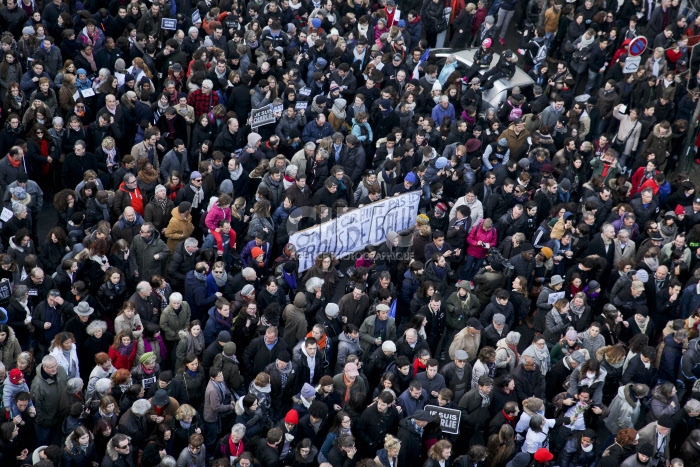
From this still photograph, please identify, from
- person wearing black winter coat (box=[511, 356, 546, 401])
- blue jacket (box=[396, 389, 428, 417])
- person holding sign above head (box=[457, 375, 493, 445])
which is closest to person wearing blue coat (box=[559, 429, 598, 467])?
person wearing black winter coat (box=[511, 356, 546, 401])

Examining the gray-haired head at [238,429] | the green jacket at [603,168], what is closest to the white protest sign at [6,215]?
the gray-haired head at [238,429]

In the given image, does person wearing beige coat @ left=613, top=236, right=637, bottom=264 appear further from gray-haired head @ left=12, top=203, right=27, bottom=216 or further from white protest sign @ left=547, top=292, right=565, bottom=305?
gray-haired head @ left=12, top=203, right=27, bottom=216

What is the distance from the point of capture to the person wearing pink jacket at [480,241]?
1419 centimetres

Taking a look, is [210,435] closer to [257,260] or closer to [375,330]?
[375,330]

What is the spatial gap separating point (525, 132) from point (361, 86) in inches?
132

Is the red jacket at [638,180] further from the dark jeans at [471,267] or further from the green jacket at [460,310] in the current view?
the green jacket at [460,310]

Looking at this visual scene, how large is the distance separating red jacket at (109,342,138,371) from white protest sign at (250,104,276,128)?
548cm

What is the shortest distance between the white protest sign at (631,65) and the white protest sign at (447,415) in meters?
9.92

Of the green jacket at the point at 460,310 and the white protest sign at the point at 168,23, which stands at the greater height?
the white protest sign at the point at 168,23

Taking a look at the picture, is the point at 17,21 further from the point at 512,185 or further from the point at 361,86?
the point at 512,185

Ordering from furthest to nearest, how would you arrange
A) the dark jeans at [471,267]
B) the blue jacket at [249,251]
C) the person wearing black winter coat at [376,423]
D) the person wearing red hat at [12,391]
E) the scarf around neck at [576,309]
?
the dark jeans at [471,267] < the blue jacket at [249,251] < the scarf around neck at [576,309] < the person wearing black winter coat at [376,423] < the person wearing red hat at [12,391]

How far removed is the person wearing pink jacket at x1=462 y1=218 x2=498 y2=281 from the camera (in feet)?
46.5

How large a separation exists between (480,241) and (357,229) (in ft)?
6.10

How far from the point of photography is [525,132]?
53.5ft
